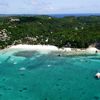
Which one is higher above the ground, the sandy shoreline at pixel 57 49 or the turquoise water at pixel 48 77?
the sandy shoreline at pixel 57 49

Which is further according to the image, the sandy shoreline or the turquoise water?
the sandy shoreline

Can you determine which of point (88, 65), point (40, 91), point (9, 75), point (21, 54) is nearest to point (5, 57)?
point (21, 54)

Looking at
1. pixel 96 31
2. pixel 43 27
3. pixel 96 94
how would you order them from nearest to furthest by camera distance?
pixel 96 94 < pixel 96 31 < pixel 43 27

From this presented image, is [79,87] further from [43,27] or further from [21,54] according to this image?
[43,27]

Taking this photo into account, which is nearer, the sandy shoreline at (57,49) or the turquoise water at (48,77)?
the turquoise water at (48,77)

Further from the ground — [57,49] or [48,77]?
[57,49]

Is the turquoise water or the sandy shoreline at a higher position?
the sandy shoreline

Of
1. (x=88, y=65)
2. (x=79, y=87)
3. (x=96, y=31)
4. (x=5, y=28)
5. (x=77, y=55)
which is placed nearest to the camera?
(x=79, y=87)

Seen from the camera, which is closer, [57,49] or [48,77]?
[48,77]
